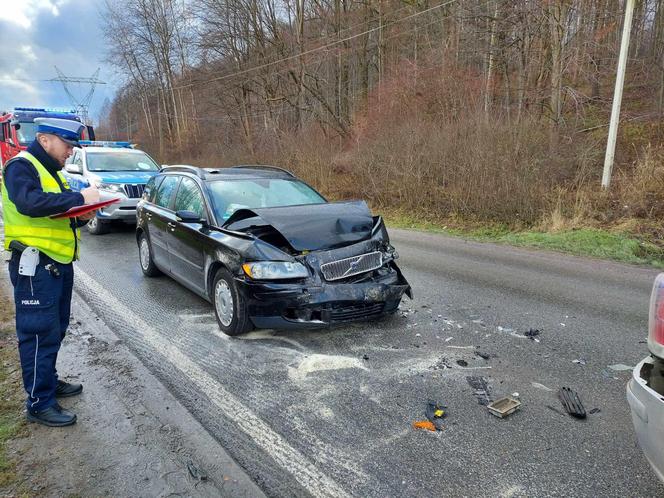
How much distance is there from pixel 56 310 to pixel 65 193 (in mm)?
807

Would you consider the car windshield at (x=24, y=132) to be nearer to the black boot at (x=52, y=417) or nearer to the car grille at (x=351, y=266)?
the car grille at (x=351, y=266)

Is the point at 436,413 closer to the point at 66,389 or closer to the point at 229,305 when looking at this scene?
the point at 229,305

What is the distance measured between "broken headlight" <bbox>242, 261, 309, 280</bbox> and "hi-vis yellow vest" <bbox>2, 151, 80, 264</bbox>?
1.58 meters

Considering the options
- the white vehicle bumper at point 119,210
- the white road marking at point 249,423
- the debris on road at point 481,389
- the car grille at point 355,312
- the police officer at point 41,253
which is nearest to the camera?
the white road marking at point 249,423

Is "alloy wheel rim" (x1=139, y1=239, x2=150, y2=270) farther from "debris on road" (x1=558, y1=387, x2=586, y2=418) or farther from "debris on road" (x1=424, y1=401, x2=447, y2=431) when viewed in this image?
"debris on road" (x1=558, y1=387, x2=586, y2=418)

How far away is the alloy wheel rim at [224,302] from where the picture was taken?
15.1ft

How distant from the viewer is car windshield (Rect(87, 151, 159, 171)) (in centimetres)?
1134

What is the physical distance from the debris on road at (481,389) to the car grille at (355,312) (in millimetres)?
1186

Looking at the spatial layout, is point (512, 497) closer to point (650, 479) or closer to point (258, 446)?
point (650, 479)

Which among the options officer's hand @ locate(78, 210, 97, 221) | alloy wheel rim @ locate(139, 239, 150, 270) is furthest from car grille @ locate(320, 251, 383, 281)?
alloy wheel rim @ locate(139, 239, 150, 270)

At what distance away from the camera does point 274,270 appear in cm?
426

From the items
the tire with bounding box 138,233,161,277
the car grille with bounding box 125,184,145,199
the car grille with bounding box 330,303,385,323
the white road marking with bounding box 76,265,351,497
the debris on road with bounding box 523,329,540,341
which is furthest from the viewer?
the car grille with bounding box 125,184,145,199

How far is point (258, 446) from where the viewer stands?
2.87 m

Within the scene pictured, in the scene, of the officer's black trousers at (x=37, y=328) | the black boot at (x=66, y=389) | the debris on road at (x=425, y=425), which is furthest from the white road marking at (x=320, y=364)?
the officer's black trousers at (x=37, y=328)
